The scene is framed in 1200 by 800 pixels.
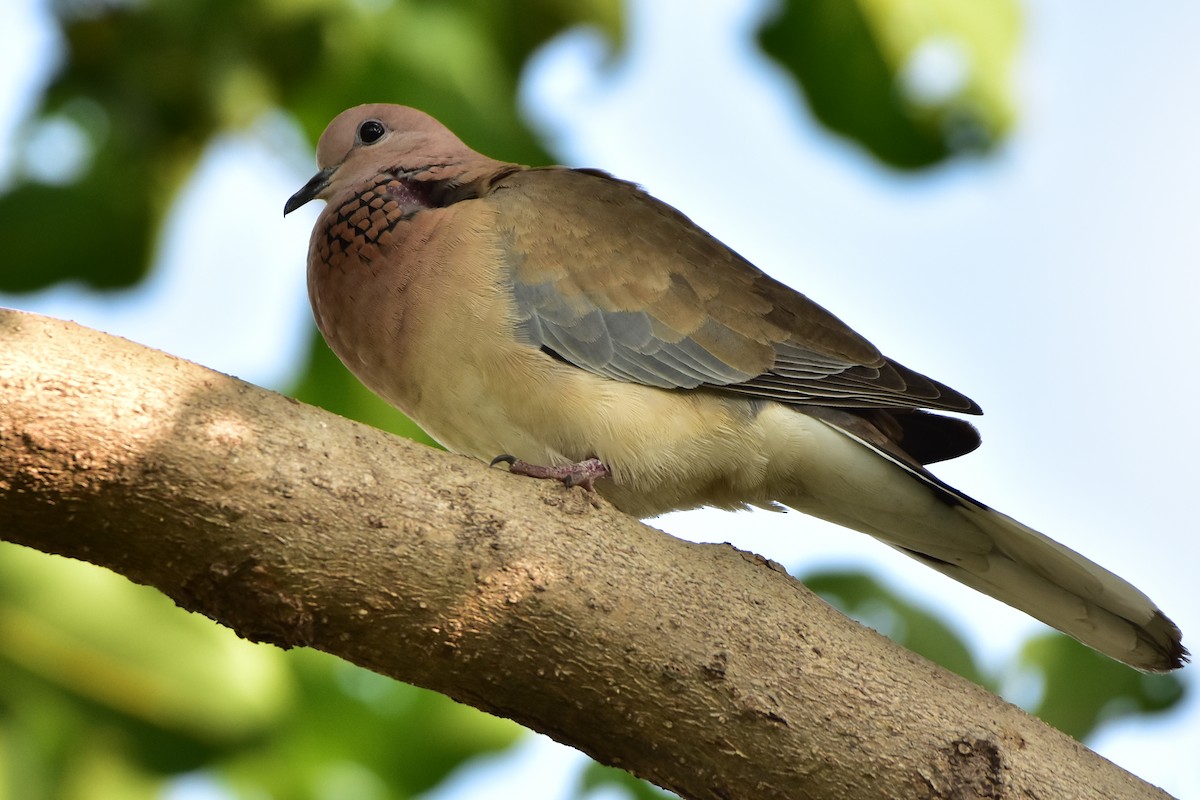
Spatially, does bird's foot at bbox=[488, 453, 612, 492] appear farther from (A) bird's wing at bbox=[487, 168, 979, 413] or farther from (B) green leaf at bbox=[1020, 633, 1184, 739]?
(B) green leaf at bbox=[1020, 633, 1184, 739]

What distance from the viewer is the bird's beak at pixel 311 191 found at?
9.53 ft

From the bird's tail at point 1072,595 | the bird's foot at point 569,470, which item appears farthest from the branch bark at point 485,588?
the bird's tail at point 1072,595

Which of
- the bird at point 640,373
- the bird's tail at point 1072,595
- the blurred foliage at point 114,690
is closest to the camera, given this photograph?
the blurred foliage at point 114,690

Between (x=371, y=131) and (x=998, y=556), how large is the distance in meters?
1.56

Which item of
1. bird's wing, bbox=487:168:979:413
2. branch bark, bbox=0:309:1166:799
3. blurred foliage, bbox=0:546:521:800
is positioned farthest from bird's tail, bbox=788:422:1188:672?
blurred foliage, bbox=0:546:521:800

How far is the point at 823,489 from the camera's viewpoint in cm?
263

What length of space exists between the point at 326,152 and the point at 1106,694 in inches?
77.4

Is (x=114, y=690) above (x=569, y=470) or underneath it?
underneath

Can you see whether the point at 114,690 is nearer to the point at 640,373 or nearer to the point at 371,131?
the point at 640,373

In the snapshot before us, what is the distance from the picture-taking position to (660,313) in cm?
269

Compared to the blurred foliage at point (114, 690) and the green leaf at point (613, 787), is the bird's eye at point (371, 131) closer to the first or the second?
the blurred foliage at point (114, 690)

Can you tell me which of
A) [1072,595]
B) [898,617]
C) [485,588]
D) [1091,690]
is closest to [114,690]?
[485,588]

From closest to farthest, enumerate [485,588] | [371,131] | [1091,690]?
[485,588], [1091,690], [371,131]

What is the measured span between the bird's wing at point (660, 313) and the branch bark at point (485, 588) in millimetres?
666
